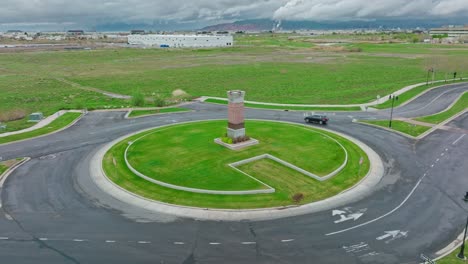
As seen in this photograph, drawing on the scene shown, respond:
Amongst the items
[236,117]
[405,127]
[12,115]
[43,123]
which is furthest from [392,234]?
[12,115]

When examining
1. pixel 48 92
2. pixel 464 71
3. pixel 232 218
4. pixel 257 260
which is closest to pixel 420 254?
pixel 257 260

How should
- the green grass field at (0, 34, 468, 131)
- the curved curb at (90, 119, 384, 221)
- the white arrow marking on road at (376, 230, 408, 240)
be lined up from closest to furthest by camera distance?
the white arrow marking on road at (376, 230, 408, 240) < the curved curb at (90, 119, 384, 221) < the green grass field at (0, 34, 468, 131)

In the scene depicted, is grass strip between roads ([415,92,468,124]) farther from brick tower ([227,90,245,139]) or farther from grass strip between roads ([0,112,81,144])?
grass strip between roads ([0,112,81,144])

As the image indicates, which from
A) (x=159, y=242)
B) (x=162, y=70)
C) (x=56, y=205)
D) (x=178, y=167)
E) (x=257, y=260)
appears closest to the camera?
(x=257, y=260)

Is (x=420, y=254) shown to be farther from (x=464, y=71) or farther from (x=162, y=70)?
(x=162, y=70)

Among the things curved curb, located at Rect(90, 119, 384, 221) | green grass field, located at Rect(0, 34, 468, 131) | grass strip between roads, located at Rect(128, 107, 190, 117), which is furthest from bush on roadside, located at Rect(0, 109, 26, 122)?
curved curb, located at Rect(90, 119, 384, 221)

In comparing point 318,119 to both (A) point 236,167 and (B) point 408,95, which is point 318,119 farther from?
(B) point 408,95
